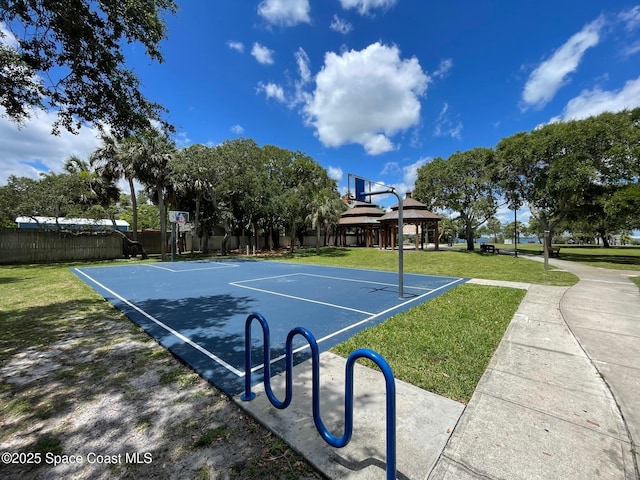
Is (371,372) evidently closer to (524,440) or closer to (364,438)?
(364,438)

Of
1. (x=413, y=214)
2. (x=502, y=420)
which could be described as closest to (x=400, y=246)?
(x=502, y=420)

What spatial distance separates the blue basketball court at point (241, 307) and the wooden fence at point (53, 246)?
37.2 ft

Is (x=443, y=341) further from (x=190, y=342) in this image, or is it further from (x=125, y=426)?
(x=125, y=426)

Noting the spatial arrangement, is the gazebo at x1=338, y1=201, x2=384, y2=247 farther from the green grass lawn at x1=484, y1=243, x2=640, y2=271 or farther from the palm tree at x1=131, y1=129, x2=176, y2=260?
the palm tree at x1=131, y1=129, x2=176, y2=260

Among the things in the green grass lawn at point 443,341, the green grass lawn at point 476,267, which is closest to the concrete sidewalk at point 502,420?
the green grass lawn at point 443,341

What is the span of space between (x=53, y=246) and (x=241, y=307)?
836 inches

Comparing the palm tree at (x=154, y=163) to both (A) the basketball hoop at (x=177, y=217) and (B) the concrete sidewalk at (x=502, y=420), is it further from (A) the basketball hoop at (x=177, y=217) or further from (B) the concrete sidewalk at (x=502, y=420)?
(B) the concrete sidewalk at (x=502, y=420)

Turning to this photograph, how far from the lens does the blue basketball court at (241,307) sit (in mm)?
4277

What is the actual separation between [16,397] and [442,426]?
182 inches

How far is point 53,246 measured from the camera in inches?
772

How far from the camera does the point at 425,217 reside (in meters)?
25.4

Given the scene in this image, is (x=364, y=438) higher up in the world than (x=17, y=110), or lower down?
lower down

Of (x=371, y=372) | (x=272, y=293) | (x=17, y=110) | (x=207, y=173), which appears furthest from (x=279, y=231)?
(x=371, y=372)

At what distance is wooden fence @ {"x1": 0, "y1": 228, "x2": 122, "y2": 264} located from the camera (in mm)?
18094
